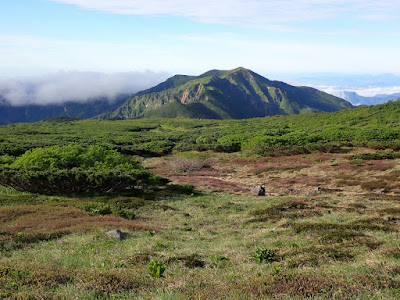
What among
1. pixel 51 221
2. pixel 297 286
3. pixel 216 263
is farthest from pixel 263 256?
pixel 51 221

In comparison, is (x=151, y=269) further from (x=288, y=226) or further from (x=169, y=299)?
(x=288, y=226)

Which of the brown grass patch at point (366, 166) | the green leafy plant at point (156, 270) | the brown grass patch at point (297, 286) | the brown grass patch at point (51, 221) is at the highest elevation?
the brown grass patch at point (297, 286)

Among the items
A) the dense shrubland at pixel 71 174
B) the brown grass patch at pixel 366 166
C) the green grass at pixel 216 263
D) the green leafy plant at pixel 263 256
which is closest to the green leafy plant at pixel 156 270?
the green grass at pixel 216 263

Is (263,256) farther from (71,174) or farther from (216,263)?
(71,174)

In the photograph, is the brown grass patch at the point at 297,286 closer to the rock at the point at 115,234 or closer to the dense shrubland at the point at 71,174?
the rock at the point at 115,234

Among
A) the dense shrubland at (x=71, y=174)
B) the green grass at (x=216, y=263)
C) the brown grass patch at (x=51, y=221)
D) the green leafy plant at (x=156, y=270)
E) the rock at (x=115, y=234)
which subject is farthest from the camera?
the dense shrubland at (x=71, y=174)

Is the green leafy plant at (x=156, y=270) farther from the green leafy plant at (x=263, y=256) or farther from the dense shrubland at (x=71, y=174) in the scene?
the dense shrubland at (x=71, y=174)

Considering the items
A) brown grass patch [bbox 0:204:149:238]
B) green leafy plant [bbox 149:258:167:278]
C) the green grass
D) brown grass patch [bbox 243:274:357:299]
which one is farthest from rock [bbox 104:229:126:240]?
brown grass patch [bbox 243:274:357:299]

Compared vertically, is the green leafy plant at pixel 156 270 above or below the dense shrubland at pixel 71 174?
above

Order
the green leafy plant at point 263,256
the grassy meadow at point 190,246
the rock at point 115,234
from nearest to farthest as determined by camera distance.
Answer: the grassy meadow at point 190,246
the green leafy plant at point 263,256
the rock at point 115,234

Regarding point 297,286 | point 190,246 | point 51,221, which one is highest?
point 297,286

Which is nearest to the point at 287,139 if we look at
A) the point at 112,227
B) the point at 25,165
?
the point at 25,165

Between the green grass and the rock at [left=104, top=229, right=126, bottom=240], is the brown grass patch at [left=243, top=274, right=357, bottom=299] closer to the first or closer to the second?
the green grass

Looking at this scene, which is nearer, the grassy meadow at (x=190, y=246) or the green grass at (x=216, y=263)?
the green grass at (x=216, y=263)
